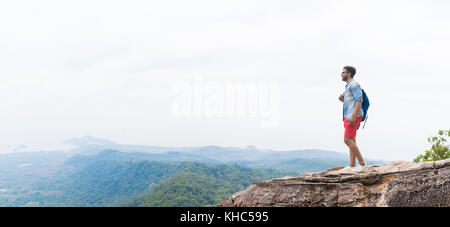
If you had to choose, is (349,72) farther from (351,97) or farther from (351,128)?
(351,128)

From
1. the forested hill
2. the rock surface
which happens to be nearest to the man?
the rock surface

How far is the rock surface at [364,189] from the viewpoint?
598cm

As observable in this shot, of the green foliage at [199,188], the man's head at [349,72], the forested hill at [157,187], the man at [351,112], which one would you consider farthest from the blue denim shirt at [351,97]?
the forested hill at [157,187]

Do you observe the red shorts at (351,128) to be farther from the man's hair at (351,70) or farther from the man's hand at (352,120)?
the man's hair at (351,70)

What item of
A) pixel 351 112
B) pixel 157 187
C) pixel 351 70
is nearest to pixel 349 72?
pixel 351 70

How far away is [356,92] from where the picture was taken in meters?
7.93

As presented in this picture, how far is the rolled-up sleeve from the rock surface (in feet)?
6.15

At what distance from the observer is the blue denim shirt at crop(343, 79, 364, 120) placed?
26.0ft

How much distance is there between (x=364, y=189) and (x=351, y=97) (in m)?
2.51

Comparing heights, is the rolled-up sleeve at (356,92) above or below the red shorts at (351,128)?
above

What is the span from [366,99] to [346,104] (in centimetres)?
53
